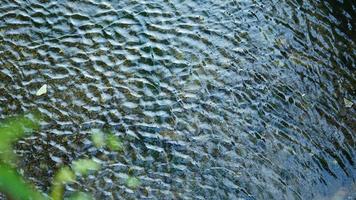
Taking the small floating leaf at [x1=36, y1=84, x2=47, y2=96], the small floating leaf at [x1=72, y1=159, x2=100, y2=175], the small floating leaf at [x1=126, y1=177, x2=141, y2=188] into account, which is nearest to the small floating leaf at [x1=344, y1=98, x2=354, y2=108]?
the small floating leaf at [x1=126, y1=177, x2=141, y2=188]

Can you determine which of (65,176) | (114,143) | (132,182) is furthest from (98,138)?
(132,182)

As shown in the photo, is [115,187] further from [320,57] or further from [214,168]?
[320,57]

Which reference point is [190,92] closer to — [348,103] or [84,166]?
[84,166]

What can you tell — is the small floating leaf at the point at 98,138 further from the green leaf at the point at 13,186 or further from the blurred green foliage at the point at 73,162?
the green leaf at the point at 13,186

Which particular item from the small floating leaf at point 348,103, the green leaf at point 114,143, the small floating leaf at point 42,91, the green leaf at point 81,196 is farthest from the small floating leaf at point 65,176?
the small floating leaf at point 348,103

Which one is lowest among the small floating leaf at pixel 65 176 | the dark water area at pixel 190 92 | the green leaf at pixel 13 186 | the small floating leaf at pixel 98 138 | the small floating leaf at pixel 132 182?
the small floating leaf at pixel 65 176

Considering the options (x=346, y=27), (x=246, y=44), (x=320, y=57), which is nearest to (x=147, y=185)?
(x=246, y=44)
